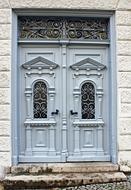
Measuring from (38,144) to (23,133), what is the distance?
1.22 ft

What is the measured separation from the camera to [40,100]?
738cm

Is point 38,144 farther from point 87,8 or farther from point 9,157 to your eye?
point 87,8

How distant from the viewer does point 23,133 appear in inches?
288

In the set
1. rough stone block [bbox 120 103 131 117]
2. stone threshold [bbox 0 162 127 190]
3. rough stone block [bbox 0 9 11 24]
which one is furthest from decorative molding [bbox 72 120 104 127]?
rough stone block [bbox 0 9 11 24]

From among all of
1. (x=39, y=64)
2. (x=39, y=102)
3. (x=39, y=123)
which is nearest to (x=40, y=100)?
(x=39, y=102)

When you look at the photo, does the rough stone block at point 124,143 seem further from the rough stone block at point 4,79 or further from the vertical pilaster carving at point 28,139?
the rough stone block at point 4,79

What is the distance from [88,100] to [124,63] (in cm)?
104

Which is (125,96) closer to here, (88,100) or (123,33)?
(88,100)

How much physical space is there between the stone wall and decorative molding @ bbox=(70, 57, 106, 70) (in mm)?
413

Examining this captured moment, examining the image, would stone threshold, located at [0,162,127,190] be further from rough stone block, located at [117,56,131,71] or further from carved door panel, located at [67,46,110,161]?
rough stone block, located at [117,56,131,71]

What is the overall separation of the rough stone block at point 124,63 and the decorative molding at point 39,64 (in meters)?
1.25

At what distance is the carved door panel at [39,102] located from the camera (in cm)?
730

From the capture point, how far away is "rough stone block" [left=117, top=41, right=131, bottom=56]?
23.6 ft

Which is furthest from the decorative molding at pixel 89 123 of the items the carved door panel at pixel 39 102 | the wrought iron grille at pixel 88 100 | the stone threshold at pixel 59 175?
the stone threshold at pixel 59 175
